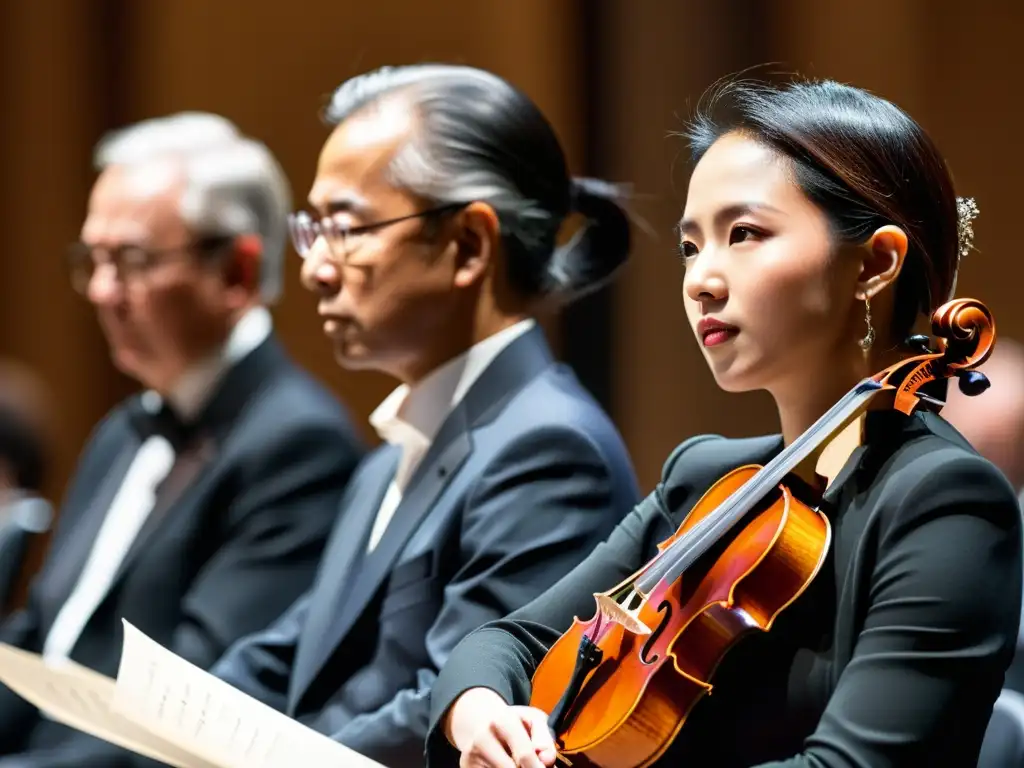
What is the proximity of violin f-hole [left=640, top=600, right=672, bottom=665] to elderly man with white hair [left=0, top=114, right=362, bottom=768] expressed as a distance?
1.34 m

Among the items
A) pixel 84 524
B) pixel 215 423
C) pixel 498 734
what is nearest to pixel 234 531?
pixel 215 423

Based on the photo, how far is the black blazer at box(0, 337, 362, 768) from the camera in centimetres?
278

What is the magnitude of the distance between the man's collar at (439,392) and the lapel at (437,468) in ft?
0.07

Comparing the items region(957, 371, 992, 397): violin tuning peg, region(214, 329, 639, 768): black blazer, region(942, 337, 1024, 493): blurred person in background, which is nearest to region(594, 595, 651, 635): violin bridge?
region(957, 371, 992, 397): violin tuning peg

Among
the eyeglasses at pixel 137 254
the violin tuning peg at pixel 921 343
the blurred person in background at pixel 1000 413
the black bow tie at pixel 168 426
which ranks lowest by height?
the blurred person in background at pixel 1000 413

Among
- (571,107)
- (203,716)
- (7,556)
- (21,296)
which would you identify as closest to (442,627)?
(203,716)

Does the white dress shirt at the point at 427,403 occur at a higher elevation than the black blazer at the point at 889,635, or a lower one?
lower

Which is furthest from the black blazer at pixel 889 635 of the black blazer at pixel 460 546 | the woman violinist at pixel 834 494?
the black blazer at pixel 460 546

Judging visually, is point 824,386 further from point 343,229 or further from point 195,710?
point 343,229

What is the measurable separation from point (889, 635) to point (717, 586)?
15 centimetres

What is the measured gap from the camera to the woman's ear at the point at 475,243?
2.33m

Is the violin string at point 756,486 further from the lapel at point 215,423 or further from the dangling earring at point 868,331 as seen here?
the lapel at point 215,423

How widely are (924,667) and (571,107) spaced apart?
2.67 metres

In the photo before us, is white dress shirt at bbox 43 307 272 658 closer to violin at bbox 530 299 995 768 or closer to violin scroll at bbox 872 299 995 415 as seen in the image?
violin at bbox 530 299 995 768
